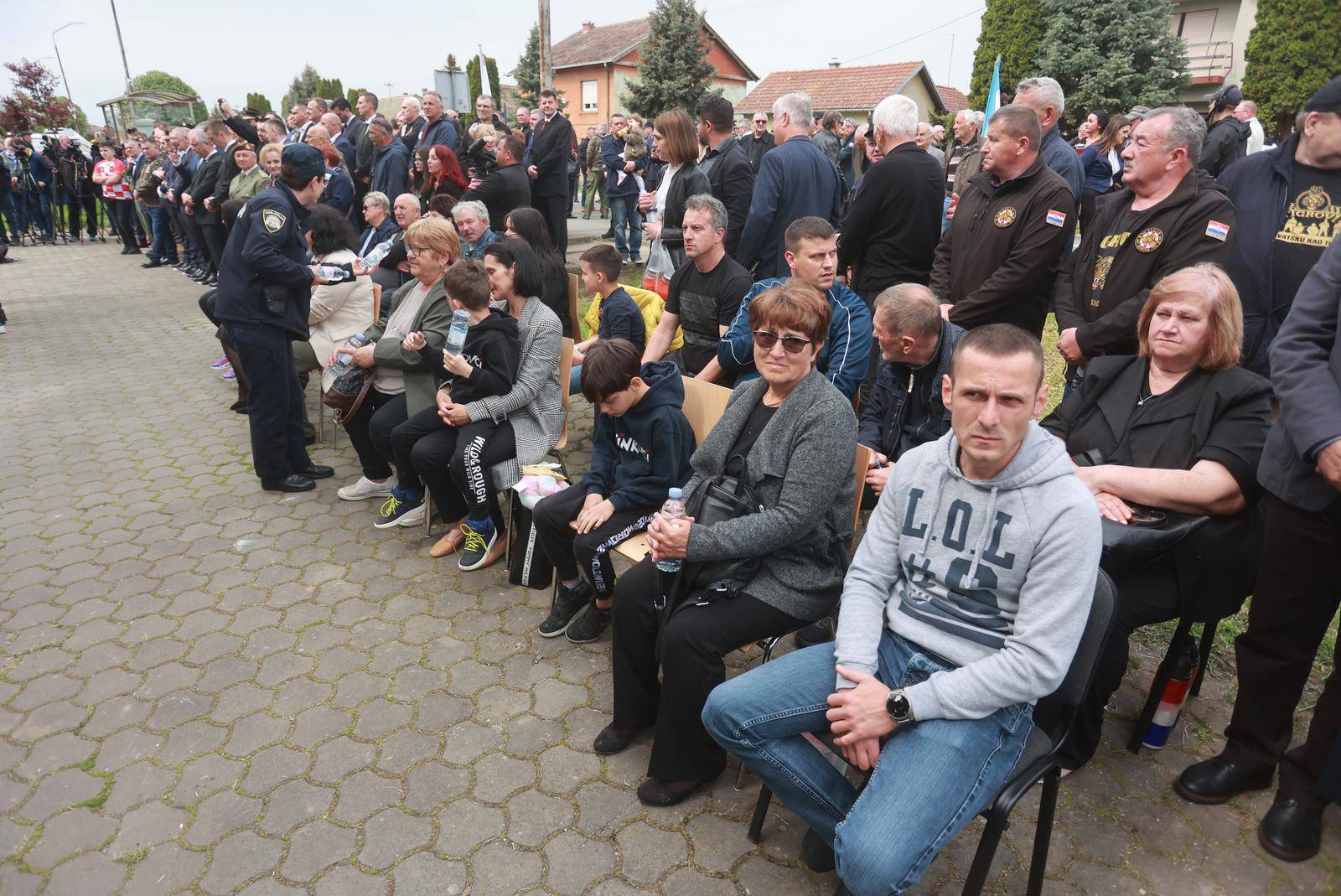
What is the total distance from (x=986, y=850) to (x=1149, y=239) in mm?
2812

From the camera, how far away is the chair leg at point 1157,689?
2.66 metres

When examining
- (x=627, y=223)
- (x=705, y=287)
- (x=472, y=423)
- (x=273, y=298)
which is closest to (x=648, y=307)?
(x=705, y=287)

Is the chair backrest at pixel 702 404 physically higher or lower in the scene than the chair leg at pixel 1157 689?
higher

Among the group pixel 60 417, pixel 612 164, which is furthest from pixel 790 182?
pixel 612 164

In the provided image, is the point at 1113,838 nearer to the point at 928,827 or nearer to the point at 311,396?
the point at 928,827

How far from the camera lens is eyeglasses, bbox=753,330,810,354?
2.66 m

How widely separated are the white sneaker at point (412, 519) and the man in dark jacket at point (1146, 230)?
3698 mm

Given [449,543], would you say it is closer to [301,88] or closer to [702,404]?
[702,404]

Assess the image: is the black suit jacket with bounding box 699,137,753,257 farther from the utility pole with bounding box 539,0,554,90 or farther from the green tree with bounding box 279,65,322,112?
the green tree with bounding box 279,65,322,112

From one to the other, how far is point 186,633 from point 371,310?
269 cm

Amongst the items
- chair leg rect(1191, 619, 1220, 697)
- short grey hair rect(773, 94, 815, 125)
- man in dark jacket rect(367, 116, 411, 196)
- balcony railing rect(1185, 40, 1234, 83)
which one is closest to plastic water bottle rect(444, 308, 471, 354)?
short grey hair rect(773, 94, 815, 125)

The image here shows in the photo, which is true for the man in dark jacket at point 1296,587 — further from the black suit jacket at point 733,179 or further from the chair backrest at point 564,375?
the black suit jacket at point 733,179

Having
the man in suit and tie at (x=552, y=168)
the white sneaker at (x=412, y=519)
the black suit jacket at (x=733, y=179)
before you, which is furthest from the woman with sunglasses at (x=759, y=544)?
the man in suit and tie at (x=552, y=168)

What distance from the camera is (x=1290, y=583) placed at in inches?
93.1
